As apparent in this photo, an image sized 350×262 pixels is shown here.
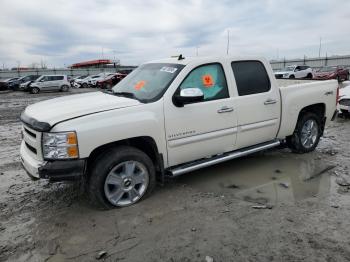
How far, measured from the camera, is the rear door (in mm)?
4902

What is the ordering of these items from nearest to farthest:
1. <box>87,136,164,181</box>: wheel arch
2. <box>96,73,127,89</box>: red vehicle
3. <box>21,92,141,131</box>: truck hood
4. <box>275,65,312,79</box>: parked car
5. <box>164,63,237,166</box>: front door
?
<box>21,92,141,131</box>: truck hood < <box>87,136,164,181</box>: wheel arch < <box>164,63,237,166</box>: front door < <box>275,65,312,79</box>: parked car < <box>96,73,127,89</box>: red vehicle

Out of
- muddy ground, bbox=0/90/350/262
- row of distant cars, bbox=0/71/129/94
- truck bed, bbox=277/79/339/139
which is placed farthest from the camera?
row of distant cars, bbox=0/71/129/94

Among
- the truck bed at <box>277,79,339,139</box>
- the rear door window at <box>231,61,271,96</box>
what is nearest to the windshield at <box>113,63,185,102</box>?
the rear door window at <box>231,61,271,96</box>

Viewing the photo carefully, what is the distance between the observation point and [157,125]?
160 inches

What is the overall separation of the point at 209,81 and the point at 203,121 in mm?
616

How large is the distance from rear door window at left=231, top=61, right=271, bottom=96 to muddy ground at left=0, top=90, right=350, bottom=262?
1318 millimetres

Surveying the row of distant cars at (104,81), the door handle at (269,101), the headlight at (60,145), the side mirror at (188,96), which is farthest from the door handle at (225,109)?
the row of distant cars at (104,81)

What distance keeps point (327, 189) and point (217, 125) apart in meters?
1.76

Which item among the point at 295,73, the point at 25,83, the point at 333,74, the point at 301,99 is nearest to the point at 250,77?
the point at 301,99

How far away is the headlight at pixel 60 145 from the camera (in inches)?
139

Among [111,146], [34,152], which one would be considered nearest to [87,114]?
[111,146]

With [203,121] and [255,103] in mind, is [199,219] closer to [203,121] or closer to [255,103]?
[203,121]

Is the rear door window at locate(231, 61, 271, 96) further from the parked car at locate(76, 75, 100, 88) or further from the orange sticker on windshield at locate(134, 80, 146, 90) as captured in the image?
the parked car at locate(76, 75, 100, 88)

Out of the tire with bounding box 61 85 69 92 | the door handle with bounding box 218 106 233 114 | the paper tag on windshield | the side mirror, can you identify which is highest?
the paper tag on windshield
